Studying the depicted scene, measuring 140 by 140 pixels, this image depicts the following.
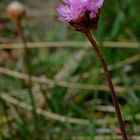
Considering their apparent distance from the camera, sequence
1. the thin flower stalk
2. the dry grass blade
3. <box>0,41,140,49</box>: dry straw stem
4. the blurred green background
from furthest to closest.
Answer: <box>0,41,140,49</box>: dry straw stem < the dry grass blade < the blurred green background < the thin flower stalk

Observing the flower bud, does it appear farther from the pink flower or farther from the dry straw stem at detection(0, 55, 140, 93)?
the pink flower

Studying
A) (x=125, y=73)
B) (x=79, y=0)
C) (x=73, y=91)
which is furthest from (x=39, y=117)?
(x=79, y=0)

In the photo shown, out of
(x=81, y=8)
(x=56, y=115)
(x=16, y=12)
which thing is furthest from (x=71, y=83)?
(x=81, y=8)

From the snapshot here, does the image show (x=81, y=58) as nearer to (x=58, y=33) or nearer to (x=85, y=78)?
(x=85, y=78)

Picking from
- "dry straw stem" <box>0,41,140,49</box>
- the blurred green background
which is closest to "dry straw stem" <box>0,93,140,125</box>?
the blurred green background

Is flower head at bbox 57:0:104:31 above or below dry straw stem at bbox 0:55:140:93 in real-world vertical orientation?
below

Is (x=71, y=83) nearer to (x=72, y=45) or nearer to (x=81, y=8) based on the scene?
(x=72, y=45)
